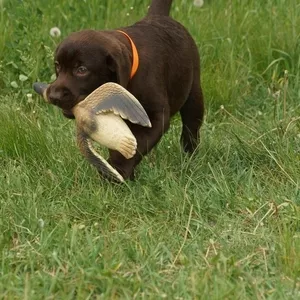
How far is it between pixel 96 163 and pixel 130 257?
59cm

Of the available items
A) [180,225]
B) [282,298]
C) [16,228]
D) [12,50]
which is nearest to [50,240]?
[16,228]

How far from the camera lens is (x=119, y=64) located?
13.8 ft

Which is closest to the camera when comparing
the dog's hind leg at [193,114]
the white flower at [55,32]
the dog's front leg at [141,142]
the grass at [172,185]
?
the grass at [172,185]

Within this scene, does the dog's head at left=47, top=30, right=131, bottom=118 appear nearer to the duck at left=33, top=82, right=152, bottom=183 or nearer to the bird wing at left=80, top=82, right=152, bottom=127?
the duck at left=33, top=82, right=152, bottom=183

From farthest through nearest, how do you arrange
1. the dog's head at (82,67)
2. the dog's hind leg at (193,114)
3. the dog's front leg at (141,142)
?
the dog's hind leg at (193,114) → the dog's front leg at (141,142) → the dog's head at (82,67)

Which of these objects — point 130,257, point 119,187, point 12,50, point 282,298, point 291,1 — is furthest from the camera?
point 291,1

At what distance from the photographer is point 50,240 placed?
12.4 feet

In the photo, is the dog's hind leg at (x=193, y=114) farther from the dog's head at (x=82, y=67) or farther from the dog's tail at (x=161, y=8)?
the dog's head at (x=82, y=67)

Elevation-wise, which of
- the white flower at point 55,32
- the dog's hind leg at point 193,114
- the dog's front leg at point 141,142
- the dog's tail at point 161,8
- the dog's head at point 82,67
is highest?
the dog's head at point 82,67

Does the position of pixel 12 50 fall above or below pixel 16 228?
below

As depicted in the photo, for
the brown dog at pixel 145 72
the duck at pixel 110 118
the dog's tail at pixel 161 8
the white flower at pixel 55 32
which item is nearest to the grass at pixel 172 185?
the white flower at pixel 55 32

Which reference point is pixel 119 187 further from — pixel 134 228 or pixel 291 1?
pixel 291 1

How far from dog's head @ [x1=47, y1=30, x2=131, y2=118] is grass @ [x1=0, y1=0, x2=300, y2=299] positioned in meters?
0.44

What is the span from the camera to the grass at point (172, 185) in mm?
3490
